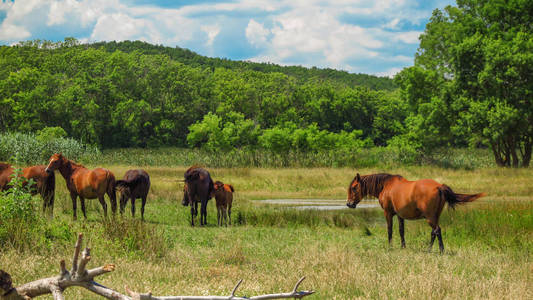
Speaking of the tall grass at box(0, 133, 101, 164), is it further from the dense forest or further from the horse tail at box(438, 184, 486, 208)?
the horse tail at box(438, 184, 486, 208)

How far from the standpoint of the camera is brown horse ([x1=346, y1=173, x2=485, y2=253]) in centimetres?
1120

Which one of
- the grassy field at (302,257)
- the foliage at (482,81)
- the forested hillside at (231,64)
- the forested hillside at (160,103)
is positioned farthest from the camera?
the forested hillside at (231,64)

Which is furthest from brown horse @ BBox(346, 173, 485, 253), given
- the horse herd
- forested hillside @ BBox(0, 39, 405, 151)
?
forested hillside @ BBox(0, 39, 405, 151)

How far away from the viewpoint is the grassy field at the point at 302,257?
23.6 feet

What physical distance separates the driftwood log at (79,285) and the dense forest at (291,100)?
1507 inches

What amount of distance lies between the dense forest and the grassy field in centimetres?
2633

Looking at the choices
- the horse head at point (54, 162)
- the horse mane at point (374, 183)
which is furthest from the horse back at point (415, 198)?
the horse head at point (54, 162)

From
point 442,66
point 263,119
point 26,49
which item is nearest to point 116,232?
point 442,66

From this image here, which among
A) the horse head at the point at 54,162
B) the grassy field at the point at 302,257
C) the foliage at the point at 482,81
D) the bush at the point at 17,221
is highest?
the foliage at the point at 482,81

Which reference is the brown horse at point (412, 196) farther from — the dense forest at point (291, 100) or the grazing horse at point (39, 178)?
the dense forest at point (291, 100)

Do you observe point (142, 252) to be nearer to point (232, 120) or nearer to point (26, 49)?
point (232, 120)

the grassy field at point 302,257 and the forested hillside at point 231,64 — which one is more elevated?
the forested hillside at point 231,64

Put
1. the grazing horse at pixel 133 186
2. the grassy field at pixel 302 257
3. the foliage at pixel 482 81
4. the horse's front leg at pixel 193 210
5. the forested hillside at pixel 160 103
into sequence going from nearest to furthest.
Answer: the grassy field at pixel 302 257
the horse's front leg at pixel 193 210
the grazing horse at pixel 133 186
the foliage at pixel 482 81
the forested hillside at pixel 160 103

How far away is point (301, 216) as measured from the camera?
17438 millimetres
